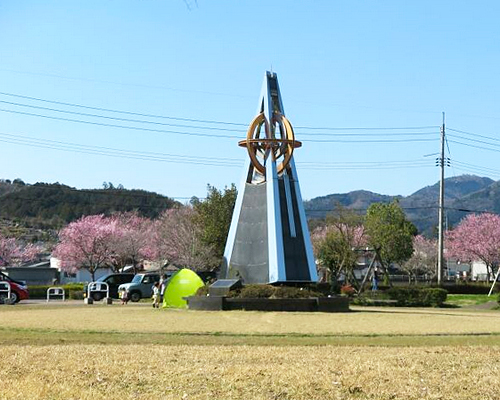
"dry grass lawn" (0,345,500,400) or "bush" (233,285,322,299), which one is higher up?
"bush" (233,285,322,299)

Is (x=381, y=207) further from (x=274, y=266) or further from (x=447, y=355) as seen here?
(x=447, y=355)

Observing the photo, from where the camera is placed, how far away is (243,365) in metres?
12.1

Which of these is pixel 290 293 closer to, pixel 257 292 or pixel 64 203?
pixel 257 292

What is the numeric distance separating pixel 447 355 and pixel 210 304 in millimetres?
17659

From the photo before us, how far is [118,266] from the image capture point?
76.3 m

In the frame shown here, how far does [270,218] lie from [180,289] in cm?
507

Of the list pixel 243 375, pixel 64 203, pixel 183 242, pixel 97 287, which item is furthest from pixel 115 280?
pixel 64 203

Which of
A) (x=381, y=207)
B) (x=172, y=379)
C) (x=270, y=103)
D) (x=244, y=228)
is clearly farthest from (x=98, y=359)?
(x=381, y=207)

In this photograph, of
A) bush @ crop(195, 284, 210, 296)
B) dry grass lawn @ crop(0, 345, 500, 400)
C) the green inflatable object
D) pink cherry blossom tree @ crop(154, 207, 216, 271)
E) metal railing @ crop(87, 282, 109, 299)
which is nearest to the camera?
dry grass lawn @ crop(0, 345, 500, 400)

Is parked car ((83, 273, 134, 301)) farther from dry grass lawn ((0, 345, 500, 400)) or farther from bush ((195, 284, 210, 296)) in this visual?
dry grass lawn ((0, 345, 500, 400))

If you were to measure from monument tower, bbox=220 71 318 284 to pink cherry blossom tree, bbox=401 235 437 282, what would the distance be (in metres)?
66.6

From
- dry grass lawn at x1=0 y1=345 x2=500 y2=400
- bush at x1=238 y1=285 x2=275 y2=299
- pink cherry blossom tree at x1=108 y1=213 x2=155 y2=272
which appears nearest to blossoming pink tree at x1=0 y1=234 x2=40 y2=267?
pink cherry blossom tree at x1=108 y1=213 x2=155 y2=272

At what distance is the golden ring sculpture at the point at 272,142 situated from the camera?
1416 inches

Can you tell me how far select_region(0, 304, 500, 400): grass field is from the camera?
32.7 feet
